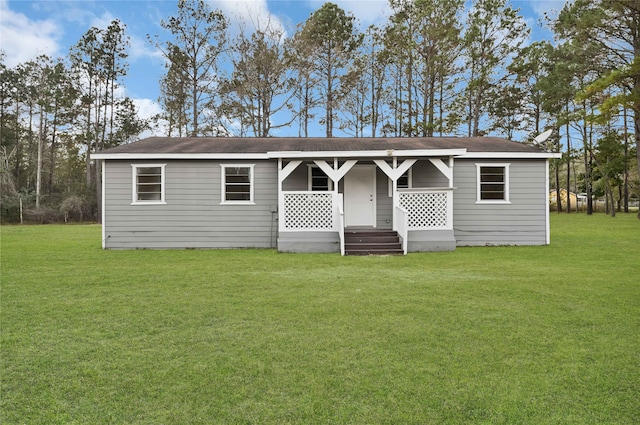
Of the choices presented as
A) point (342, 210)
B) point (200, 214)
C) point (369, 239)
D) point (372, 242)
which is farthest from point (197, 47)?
point (372, 242)

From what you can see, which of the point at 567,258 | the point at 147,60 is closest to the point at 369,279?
the point at 567,258

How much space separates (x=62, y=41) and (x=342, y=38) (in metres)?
19.3

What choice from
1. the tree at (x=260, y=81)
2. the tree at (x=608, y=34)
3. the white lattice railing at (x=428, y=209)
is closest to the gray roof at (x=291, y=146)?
the white lattice railing at (x=428, y=209)

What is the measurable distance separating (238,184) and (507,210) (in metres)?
7.92

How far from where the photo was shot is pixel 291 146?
12.1m

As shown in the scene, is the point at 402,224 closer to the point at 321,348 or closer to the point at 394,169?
the point at 394,169

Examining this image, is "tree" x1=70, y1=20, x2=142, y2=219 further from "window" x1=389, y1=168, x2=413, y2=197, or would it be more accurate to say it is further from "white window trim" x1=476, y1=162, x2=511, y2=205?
"white window trim" x1=476, y1=162, x2=511, y2=205

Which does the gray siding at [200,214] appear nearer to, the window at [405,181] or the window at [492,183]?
the window at [405,181]

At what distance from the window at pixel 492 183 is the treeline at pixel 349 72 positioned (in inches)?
479

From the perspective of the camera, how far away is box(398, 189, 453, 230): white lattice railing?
1022 centimetres

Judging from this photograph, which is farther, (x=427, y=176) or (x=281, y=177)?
(x=427, y=176)

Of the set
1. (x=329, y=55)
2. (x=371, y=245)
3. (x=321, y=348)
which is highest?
(x=329, y=55)

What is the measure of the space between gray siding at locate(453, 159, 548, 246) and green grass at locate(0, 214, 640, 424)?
452 cm

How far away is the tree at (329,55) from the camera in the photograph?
22938 mm
